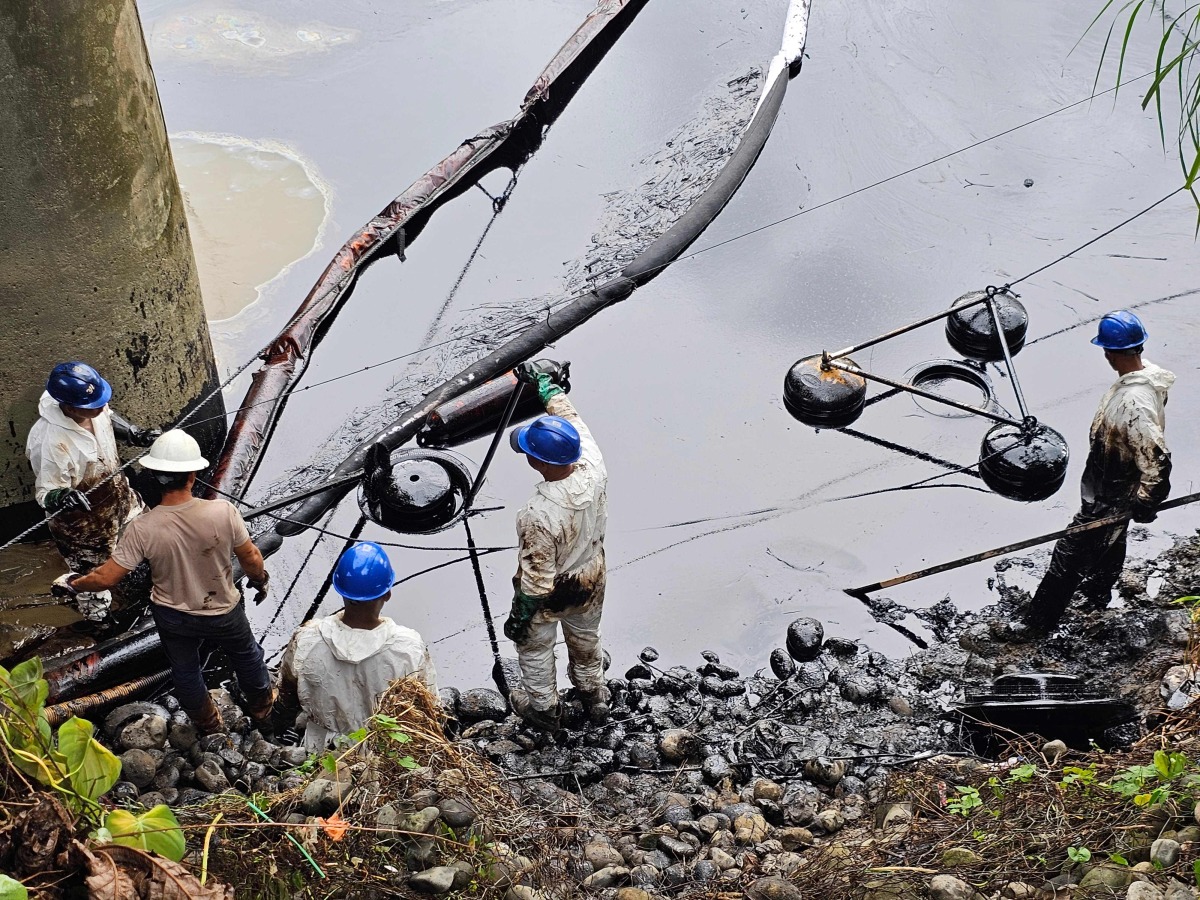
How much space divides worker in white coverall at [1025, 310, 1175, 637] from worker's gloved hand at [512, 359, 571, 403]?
120 inches

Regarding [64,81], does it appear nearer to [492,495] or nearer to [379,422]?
[379,422]

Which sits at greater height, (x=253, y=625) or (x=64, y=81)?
(x=64, y=81)

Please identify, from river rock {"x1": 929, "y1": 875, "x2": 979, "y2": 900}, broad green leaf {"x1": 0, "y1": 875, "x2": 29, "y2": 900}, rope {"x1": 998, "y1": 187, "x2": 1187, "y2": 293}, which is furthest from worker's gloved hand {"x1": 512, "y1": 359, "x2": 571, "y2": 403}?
rope {"x1": 998, "y1": 187, "x2": 1187, "y2": 293}

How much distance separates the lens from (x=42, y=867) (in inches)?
100

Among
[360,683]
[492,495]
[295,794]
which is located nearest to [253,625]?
[492,495]

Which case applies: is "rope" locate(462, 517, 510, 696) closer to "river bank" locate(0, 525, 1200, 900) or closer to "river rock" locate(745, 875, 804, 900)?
"river bank" locate(0, 525, 1200, 900)

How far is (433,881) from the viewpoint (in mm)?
3168

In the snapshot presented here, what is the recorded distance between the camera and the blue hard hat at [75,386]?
5.45 m

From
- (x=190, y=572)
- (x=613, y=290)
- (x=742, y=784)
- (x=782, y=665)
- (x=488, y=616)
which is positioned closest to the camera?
(x=190, y=572)

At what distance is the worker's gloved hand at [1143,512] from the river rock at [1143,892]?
3.15 metres

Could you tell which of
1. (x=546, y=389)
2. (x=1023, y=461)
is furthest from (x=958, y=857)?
(x=1023, y=461)

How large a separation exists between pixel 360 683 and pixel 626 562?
269 cm

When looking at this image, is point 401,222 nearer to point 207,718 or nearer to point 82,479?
point 82,479

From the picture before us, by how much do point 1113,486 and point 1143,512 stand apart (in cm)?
25
